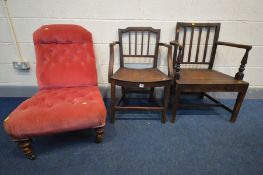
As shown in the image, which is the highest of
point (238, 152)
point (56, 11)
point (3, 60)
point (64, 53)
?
point (56, 11)

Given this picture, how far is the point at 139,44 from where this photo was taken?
67.7 inches

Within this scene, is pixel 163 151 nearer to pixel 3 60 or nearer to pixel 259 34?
pixel 259 34

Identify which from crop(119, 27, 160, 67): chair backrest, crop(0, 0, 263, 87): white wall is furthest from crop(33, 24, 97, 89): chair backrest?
crop(119, 27, 160, 67): chair backrest

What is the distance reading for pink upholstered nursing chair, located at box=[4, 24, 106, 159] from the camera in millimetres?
984

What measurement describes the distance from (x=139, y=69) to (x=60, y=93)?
31.0 inches

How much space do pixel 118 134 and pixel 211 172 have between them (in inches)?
29.4

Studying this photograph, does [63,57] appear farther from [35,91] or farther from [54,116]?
[35,91]

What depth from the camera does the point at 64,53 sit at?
4.76ft

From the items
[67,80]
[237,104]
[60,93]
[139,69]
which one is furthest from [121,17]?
[237,104]

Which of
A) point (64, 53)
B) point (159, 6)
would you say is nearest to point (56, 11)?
point (64, 53)

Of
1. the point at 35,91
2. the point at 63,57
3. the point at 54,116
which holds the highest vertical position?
the point at 63,57

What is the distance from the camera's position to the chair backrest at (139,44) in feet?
5.20

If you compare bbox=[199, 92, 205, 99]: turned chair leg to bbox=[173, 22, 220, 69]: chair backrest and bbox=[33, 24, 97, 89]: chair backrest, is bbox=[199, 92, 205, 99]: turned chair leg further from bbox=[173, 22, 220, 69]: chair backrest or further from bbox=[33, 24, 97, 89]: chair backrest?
bbox=[33, 24, 97, 89]: chair backrest

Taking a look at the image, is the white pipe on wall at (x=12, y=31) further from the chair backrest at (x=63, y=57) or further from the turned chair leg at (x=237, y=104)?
the turned chair leg at (x=237, y=104)
